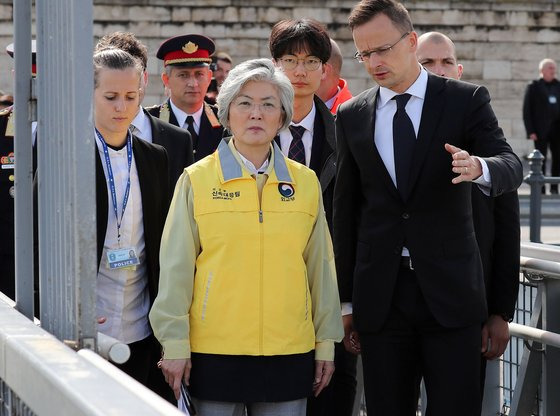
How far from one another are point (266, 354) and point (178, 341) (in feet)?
0.84

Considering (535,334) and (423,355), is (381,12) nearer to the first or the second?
(423,355)

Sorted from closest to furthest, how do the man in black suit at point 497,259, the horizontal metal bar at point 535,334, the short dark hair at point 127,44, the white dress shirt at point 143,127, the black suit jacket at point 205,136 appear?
the man in black suit at point 497,259, the horizontal metal bar at point 535,334, the white dress shirt at point 143,127, the short dark hair at point 127,44, the black suit jacket at point 205,136

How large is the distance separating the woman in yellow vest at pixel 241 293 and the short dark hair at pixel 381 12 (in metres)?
0.49

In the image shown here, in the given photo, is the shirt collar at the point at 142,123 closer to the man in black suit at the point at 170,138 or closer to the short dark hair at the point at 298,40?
the man in black suit at the point at 170,138

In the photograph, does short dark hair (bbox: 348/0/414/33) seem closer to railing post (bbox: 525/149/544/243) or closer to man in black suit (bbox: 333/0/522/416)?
man in black suit (bbox: 333/0/522/416)

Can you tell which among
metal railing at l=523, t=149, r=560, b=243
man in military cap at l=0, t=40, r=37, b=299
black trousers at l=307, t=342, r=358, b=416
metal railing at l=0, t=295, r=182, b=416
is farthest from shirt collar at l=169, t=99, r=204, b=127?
metal railing at l=523, t=149, r=560, b=243

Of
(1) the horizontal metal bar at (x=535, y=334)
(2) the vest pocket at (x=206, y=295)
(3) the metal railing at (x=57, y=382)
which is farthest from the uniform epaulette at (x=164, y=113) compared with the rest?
(3) the metal railing at (x=57, y=382)

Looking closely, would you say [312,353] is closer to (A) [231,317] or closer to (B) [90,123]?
(A) [231,317]

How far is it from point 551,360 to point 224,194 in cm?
156

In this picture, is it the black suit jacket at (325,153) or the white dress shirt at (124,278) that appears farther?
the black suit jacket at (325,153)

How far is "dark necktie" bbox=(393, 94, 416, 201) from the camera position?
415cm

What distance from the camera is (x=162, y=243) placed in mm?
3865

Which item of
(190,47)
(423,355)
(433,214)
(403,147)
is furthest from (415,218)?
(190,47)

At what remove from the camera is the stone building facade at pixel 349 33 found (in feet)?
90.9
